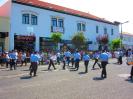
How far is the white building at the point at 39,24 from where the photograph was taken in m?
35.2

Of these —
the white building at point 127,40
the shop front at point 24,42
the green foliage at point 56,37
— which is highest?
the white building at point 127,40

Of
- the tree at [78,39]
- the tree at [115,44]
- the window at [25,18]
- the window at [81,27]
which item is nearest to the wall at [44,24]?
the window at [25,18]

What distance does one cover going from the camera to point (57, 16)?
41.5 meters

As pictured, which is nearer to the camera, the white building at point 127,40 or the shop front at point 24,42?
the shop front at point 24,42

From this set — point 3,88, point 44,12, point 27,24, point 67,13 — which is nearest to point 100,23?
point 67,13

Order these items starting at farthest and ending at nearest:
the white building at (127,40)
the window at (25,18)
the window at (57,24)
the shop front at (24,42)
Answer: the white building at (127,40) < the window at (57,24) < the window at (25,18) < the shop front at (24,42)

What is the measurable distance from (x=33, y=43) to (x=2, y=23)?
16.1 ft

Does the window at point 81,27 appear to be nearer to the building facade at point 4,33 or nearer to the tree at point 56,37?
the tree at point 56,37

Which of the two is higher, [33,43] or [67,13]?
[67,13]

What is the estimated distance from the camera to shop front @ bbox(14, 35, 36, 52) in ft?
115

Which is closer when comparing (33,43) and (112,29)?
(33,43)

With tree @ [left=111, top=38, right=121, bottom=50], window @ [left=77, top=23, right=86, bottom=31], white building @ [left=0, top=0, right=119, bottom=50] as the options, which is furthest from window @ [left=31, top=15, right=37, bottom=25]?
tree @ [left=111, top=38, right=121, bottom=50]

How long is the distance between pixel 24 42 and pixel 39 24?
3.89 metres

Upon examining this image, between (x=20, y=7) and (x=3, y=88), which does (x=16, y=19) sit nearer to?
(x=20, y=7)
